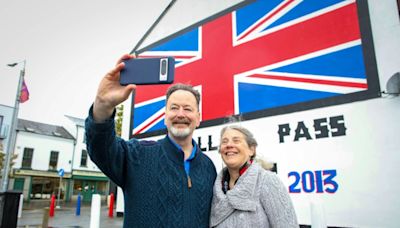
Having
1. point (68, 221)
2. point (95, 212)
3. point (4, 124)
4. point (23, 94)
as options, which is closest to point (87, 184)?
point (4, 124)

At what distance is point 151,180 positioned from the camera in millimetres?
1440

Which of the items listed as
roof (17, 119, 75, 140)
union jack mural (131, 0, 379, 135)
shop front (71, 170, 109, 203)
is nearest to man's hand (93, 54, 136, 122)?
union jack mural (131, 0, 379, 135)

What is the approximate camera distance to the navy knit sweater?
4.35 feet

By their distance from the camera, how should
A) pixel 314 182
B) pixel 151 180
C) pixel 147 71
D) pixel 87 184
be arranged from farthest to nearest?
pixel 87 184, pixel 314 182, pixel 151 180, pixel 147 71

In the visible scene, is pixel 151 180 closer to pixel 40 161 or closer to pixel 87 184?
pixel 40 161

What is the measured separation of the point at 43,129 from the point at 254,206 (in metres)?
24.4

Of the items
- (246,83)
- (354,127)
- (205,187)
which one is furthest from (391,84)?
(205,187)

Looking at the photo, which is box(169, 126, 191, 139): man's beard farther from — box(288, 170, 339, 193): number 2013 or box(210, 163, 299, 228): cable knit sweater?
box(288, 170, 339, 193): number 2013

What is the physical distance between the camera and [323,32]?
4.19 metres

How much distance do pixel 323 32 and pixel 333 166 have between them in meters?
2.10

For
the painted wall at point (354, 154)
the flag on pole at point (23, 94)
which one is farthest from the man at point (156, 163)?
the flag on pole at point (23, 94)

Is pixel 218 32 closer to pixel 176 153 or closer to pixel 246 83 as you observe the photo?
pixel 246 83

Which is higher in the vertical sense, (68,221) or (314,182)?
(314,182)

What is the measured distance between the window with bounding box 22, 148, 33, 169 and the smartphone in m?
21.8
